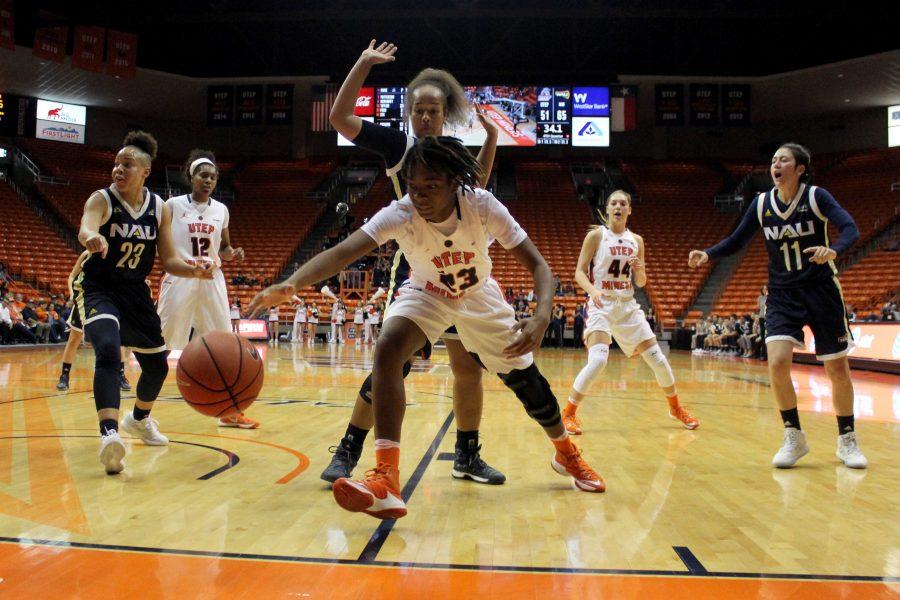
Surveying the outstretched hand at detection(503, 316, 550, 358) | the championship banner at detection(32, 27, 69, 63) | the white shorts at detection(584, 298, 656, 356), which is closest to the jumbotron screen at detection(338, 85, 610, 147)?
the championship banner at detection(32, 27, 69, 63)

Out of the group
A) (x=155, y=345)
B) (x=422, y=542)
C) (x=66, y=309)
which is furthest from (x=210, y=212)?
(x=66, y=309)

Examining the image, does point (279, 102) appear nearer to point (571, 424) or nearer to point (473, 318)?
point (571, 424)

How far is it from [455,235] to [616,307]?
3.18 m

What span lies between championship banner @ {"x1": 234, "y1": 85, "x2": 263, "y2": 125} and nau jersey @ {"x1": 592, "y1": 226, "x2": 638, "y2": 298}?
19301 mm

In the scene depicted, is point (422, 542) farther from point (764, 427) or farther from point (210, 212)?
point (764, 427)

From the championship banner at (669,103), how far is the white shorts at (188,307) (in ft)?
65.3

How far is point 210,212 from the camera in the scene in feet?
16.9

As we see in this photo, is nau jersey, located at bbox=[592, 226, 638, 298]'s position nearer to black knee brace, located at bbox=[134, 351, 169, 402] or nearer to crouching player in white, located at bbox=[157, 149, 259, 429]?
crouching player in white, located at bbox=[157, 149, 259, 429]

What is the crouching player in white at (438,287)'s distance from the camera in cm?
267

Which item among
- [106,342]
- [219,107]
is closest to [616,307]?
[106,342]

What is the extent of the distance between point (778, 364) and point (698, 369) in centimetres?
892

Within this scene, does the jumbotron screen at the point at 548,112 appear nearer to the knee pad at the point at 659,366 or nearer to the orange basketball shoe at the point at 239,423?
the knee pad at the point at 659,366

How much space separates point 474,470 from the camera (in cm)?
362

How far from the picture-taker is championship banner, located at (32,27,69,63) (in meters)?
17.7
